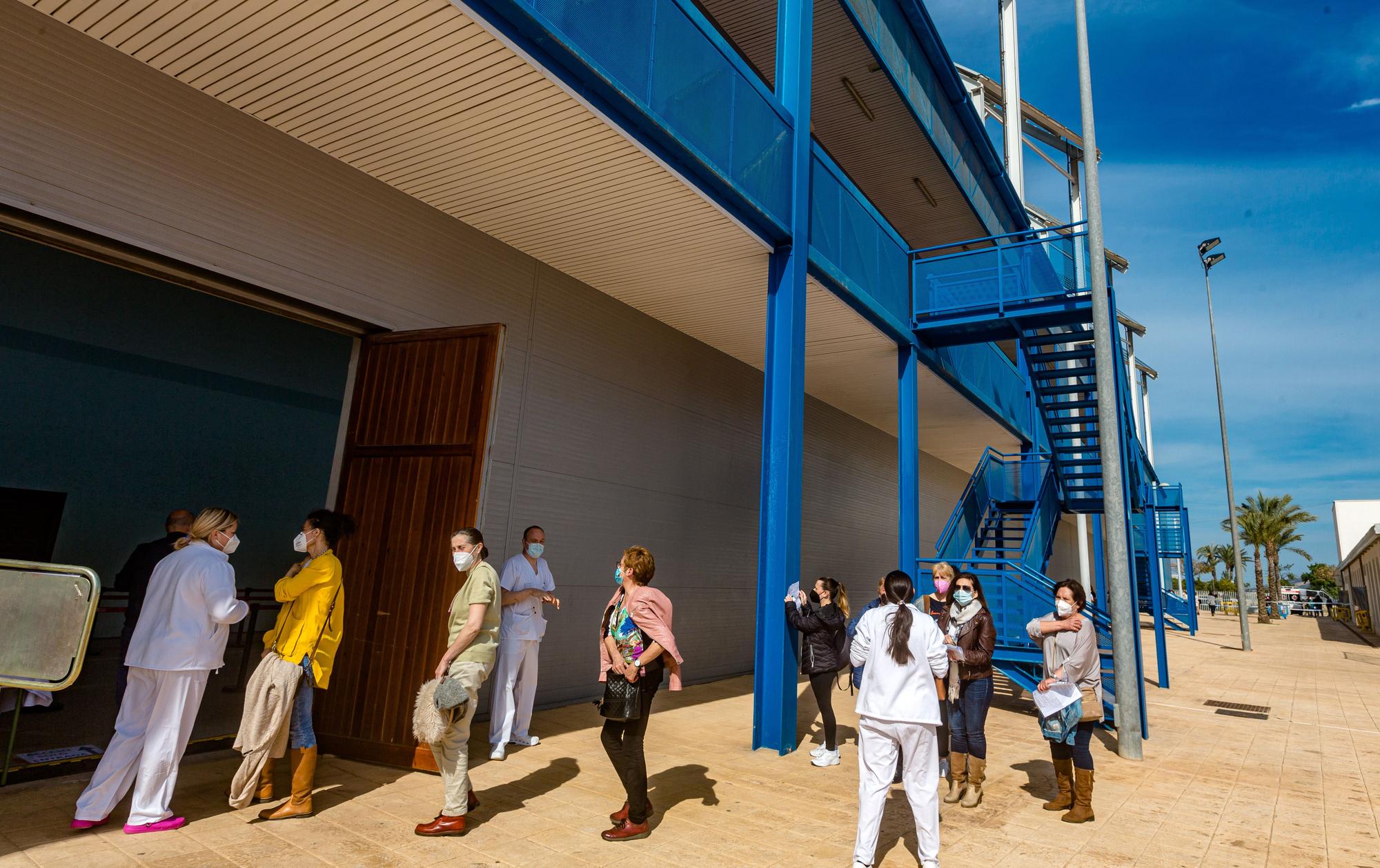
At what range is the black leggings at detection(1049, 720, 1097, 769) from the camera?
5.21 metres

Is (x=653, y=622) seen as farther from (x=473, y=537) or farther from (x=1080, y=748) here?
(x=1080, y=748)

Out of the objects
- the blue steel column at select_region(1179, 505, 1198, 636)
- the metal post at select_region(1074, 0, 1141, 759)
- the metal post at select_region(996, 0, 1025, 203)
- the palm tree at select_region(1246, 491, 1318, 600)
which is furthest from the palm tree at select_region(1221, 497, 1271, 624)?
the metal post at select_region(1074, 0, 1141, 759)

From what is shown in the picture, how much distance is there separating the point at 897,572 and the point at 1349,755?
23.1 ft

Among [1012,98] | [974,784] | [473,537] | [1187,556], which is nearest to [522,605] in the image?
[473,537]

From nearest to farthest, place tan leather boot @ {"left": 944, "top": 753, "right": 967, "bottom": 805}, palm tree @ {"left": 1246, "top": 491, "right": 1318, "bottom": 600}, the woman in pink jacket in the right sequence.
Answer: the woman in pink jacket → tan leather boot @ {"left": 944, "top": 753, "right": 967, "bottom": 805} → palm tree @ {"left": 1246, "top": 491, "right": 1318, "bottom": 600}

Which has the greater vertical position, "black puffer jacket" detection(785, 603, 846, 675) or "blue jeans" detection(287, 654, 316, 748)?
"black puffer jacket" detection(785, 603, 846, 675)

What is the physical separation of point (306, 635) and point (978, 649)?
470 cm

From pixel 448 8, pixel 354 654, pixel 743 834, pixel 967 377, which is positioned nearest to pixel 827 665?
pixel 743 834

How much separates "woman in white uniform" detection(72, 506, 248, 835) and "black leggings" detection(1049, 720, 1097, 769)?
5.43 m

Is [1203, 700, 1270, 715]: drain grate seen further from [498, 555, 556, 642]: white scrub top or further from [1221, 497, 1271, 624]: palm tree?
[1221, 497, 1271, 624]: palm tree

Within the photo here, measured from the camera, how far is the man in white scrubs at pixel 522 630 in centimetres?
658

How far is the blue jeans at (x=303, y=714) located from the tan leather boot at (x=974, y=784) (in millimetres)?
4570

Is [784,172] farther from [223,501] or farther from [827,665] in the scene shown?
[223,501]

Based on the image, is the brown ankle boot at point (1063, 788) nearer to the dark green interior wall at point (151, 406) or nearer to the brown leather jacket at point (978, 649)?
the brown leather jacket at point (978, 649)
